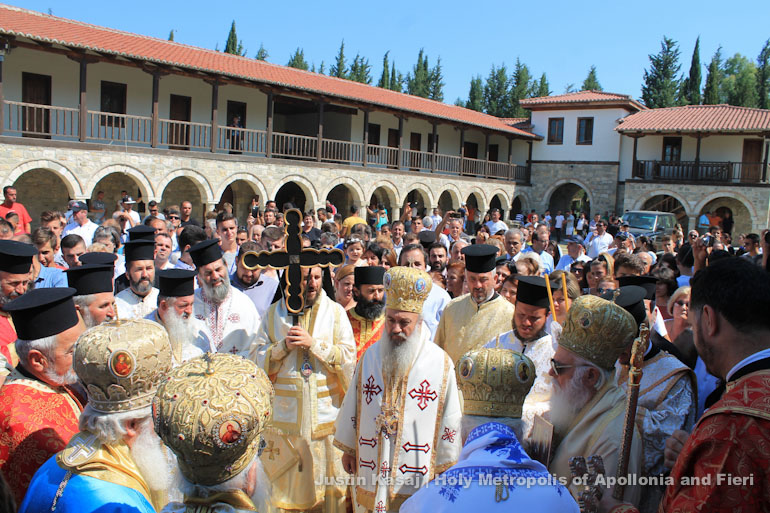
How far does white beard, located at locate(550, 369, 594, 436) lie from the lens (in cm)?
241

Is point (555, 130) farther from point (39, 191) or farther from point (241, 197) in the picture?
point (39, 191)

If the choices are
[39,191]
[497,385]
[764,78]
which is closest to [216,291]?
[497,385]

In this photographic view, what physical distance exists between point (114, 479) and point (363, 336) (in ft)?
8.90

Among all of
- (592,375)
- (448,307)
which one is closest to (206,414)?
(592,375)

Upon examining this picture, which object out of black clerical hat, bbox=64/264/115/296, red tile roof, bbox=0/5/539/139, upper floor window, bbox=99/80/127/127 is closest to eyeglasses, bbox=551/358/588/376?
black clerical hat, bbox=64/264/115/296

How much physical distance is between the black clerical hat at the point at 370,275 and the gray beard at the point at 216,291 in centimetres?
98

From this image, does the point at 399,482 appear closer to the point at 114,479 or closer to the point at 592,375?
the point at 592,375

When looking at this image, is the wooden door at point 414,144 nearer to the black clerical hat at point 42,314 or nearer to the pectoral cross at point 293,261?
the pectoral cross at point 293,261

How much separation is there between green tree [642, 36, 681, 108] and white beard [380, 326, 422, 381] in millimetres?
47481

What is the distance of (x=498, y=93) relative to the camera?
2021 inches

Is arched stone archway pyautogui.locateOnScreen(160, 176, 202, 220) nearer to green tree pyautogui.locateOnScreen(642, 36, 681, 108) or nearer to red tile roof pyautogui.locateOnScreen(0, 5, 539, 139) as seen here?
red tile roof pyautogui.locateOnScreen(0, 5, 539, 139)

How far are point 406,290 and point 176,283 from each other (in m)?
1.60

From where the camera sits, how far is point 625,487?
220 cm

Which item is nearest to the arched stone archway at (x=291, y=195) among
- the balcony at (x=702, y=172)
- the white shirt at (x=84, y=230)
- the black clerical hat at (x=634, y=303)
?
the white shirt at (x=84, y=230)
